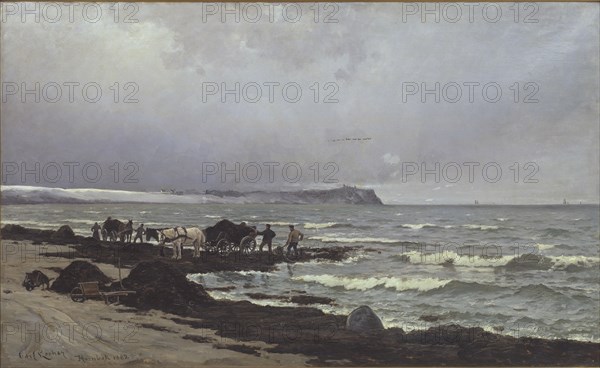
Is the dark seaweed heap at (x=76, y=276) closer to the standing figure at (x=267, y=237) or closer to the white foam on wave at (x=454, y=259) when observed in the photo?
the standing figure at (x=267, y=237)

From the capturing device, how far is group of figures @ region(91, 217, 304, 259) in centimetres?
585

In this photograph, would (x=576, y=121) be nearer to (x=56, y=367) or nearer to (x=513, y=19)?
(x=513, y=19)

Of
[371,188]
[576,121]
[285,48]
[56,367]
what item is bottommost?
[56,367]

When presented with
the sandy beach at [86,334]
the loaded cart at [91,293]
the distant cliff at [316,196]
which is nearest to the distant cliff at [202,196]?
the distant cliff at [316,196]

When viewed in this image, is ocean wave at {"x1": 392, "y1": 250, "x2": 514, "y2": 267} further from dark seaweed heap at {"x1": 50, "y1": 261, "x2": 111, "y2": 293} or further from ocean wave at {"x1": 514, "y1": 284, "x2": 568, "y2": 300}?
dark seaweed heap at {"x1": 50, "y1": 261, "x2": 111, "y2": 293}

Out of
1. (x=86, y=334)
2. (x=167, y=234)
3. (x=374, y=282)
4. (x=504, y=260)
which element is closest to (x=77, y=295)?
(x=86, y=334)

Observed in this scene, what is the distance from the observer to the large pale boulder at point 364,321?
5.67 m

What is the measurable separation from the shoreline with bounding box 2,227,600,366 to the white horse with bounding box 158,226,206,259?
16 cm

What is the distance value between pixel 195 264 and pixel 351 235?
1.48m

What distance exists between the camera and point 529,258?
19.0 ft

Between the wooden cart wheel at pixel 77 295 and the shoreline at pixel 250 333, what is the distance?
0.05m

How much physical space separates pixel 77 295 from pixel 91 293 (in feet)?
0.42

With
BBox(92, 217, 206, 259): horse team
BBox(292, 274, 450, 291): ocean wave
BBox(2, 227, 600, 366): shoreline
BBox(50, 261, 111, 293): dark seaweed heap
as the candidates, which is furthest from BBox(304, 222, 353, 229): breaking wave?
BBox(50, 261, 111, 293): dark seaweed heap

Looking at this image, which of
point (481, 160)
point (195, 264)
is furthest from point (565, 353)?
point (195, 264)
